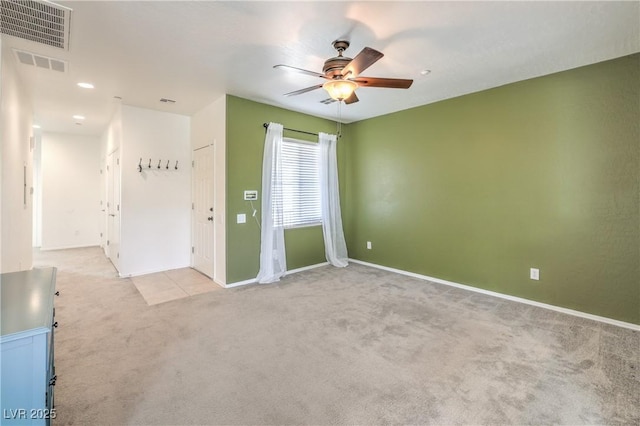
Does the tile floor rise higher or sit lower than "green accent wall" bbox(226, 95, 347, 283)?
lower

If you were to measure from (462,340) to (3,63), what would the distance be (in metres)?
4.72

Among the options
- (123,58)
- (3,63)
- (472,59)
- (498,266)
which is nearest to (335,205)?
(498,266)

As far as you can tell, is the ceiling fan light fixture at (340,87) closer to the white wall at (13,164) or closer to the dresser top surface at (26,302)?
the dresser top surface at (26,302)

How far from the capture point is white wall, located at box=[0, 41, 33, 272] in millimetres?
2633

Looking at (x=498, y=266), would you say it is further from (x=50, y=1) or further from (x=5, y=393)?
(x=50, y=1)

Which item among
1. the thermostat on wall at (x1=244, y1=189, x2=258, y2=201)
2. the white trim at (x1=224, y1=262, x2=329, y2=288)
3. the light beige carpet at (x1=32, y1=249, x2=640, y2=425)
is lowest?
the light beige carpet at (x1=32, y1=249, x2=640, y2=425)

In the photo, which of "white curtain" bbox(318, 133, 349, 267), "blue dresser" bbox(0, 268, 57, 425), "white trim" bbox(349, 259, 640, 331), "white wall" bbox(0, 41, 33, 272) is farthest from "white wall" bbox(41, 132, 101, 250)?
"blue dresser" bbox(0, 268, 57, 425)

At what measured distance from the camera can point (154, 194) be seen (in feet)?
15.8

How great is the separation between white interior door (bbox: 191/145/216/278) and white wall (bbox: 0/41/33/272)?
6.76 ft

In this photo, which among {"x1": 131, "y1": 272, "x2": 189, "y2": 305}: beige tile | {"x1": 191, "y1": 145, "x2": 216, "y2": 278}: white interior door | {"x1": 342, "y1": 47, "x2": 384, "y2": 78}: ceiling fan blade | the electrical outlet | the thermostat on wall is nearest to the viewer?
{"x1": 342, "y1": 47, "x2": 384, "y2": 78}: ceiling fan blade

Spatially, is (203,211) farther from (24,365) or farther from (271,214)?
(24,365)

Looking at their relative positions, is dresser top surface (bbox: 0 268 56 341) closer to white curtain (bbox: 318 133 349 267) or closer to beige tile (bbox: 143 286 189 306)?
beige tile (bbox: 143 286 189 306)

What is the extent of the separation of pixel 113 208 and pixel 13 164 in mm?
2330

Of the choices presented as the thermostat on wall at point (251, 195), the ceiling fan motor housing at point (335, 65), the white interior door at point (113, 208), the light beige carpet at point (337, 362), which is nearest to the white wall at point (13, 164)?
the light beige carpet at point (337, 362)
